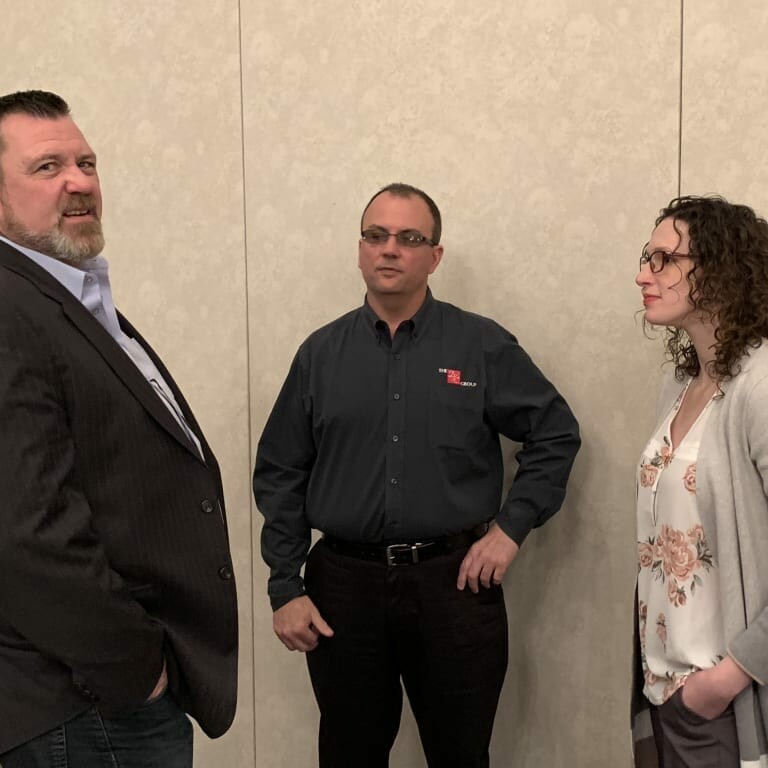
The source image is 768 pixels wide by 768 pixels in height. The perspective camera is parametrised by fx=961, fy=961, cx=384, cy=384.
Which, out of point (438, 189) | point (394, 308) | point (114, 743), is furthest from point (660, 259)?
point (114, 743)

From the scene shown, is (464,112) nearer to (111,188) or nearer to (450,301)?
(450,301)

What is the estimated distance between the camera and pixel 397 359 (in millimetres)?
2410

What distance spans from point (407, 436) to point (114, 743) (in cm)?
105

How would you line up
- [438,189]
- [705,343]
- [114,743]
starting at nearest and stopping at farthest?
[114,743], [705,343], [438,189]

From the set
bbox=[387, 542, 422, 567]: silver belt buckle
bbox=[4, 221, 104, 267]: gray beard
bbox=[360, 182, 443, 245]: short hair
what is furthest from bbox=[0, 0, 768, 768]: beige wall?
bbox=[4, 221, 104, 267]: gray beard

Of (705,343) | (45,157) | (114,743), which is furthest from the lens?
(705,343)

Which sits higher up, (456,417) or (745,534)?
(456,417)

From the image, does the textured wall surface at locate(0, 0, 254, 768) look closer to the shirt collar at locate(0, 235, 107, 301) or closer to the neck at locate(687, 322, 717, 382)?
the shirt collar at locate(0, 235, 107, 301)

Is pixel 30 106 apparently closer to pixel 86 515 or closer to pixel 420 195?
pixel 86 515

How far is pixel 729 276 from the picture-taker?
183 centimetres

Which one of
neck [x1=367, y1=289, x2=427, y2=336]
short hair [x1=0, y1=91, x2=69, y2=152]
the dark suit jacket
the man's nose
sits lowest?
the dark suit jacket

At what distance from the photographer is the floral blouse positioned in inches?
70.4

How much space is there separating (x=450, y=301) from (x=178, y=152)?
3.10ft

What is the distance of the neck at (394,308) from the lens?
242 cm
